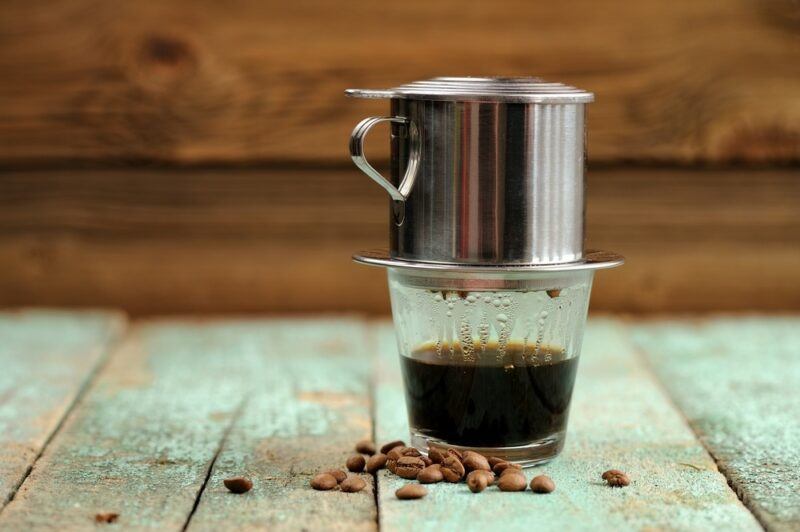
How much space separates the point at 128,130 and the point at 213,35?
232 mm

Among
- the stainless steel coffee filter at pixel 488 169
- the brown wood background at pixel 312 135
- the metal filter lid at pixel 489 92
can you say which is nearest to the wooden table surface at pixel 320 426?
the brown wood background at pixel 312 135

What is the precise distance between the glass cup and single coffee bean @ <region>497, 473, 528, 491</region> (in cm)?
7

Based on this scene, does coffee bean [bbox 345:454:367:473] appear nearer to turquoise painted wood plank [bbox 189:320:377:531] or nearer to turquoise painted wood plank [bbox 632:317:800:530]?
turquoise painted wood plank [bbox 189:320:377:531]

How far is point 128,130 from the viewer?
2.10 meters

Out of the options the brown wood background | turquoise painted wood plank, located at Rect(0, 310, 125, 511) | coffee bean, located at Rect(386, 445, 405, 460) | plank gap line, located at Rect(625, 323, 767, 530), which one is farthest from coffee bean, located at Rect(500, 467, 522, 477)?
the brown wood background

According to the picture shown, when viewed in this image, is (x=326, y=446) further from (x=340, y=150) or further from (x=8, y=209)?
(x=8, y=209)

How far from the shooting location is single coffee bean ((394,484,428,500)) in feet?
3.61

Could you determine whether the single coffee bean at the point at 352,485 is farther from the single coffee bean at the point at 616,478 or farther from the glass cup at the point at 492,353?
the single coffee bean at the point at 616,478

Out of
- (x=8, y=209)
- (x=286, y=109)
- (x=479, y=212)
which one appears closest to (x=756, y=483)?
(x=479, y=212)

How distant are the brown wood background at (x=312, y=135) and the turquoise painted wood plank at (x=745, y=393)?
19cm

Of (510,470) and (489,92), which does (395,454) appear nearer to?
(510,470)

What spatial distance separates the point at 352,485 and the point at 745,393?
0.68 meters

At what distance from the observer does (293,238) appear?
2.16 m

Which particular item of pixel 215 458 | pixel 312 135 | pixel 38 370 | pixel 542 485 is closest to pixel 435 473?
pixel 542 485
